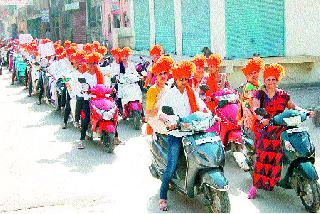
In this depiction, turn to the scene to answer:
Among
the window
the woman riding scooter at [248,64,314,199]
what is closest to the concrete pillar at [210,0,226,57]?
the woman riding scooter at [248,64,314,199]

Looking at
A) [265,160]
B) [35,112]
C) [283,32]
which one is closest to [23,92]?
[35,112]

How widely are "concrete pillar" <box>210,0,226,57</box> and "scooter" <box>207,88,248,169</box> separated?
8877 mm

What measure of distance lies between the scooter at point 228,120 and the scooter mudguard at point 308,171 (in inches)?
82.5

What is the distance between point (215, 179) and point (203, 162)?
0.23 metres

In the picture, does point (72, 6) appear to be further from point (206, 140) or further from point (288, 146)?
point (288, 146)

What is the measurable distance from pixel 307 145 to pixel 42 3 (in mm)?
45876

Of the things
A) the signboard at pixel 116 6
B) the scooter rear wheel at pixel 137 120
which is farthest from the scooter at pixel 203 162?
the signboard at pixel 116 6

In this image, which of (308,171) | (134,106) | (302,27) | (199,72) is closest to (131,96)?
(134,106)

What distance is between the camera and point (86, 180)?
6664mm

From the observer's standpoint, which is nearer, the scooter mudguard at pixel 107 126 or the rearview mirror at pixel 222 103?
the rearview mirror at pixel 222 103

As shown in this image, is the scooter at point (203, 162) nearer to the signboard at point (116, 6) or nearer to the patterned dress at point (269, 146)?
the patterned dress at point (269, 146)

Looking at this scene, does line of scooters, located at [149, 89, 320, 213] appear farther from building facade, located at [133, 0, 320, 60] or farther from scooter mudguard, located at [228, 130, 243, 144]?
building facade, located at [133, 0, 320, 60]

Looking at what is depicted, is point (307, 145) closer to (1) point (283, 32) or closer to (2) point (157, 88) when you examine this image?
(2) point (157, 88)

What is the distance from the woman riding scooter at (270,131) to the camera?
17.4 ft
